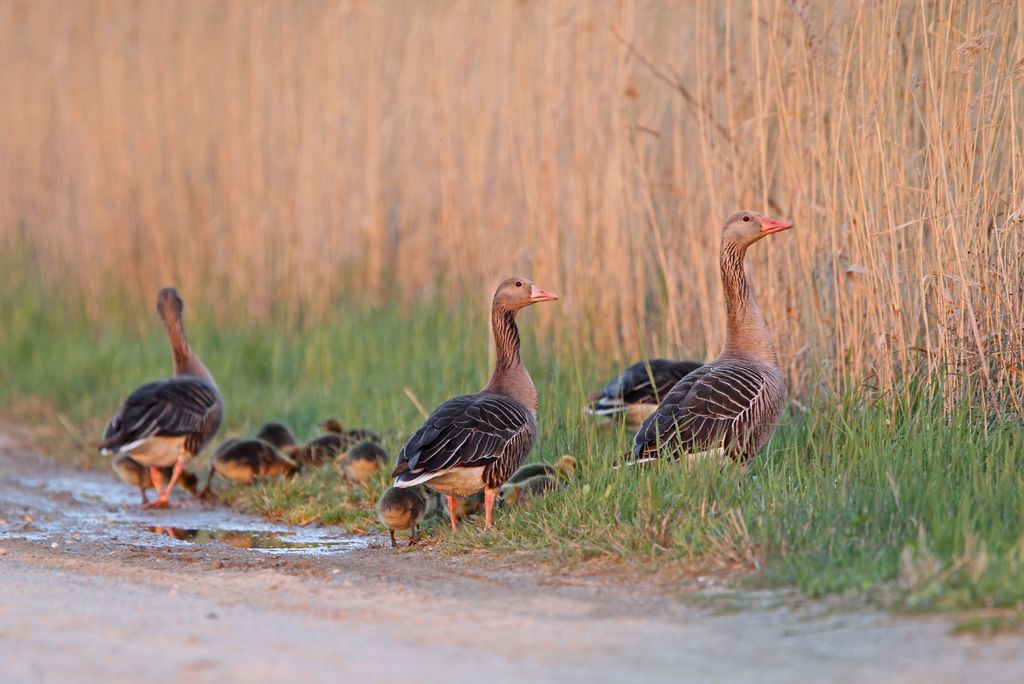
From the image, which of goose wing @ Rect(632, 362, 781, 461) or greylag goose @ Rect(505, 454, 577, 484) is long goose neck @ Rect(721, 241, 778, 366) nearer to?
goose wing @ Rect(632, 362, 781, 461)

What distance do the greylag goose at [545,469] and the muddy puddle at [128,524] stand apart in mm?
917

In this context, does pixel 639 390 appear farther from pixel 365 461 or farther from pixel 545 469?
pixel 365 461

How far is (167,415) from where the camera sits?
8.94 m

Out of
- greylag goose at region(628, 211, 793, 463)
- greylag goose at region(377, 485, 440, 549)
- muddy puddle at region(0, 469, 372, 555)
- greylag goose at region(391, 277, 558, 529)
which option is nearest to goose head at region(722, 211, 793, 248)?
greylag goose at region(628, 211, 793, 463)

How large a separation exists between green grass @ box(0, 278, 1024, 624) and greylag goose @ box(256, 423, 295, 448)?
57 centimetres

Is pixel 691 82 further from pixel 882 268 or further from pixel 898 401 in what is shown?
pixel 898 401

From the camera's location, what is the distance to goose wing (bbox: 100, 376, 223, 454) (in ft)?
28.9

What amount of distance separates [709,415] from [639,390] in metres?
1.33

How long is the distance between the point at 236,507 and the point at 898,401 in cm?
436

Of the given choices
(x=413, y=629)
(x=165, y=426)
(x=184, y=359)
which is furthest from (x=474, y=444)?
(x=184, y=359)

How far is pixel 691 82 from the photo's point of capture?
9.58 meters

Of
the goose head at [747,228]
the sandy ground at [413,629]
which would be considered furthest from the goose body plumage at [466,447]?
the goose head at [747,228]

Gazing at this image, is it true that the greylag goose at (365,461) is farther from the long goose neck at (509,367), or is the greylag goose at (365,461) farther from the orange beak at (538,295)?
the orange beak at (538,295)

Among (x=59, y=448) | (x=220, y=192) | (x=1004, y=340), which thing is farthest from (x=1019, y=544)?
(x=220, y=192)
